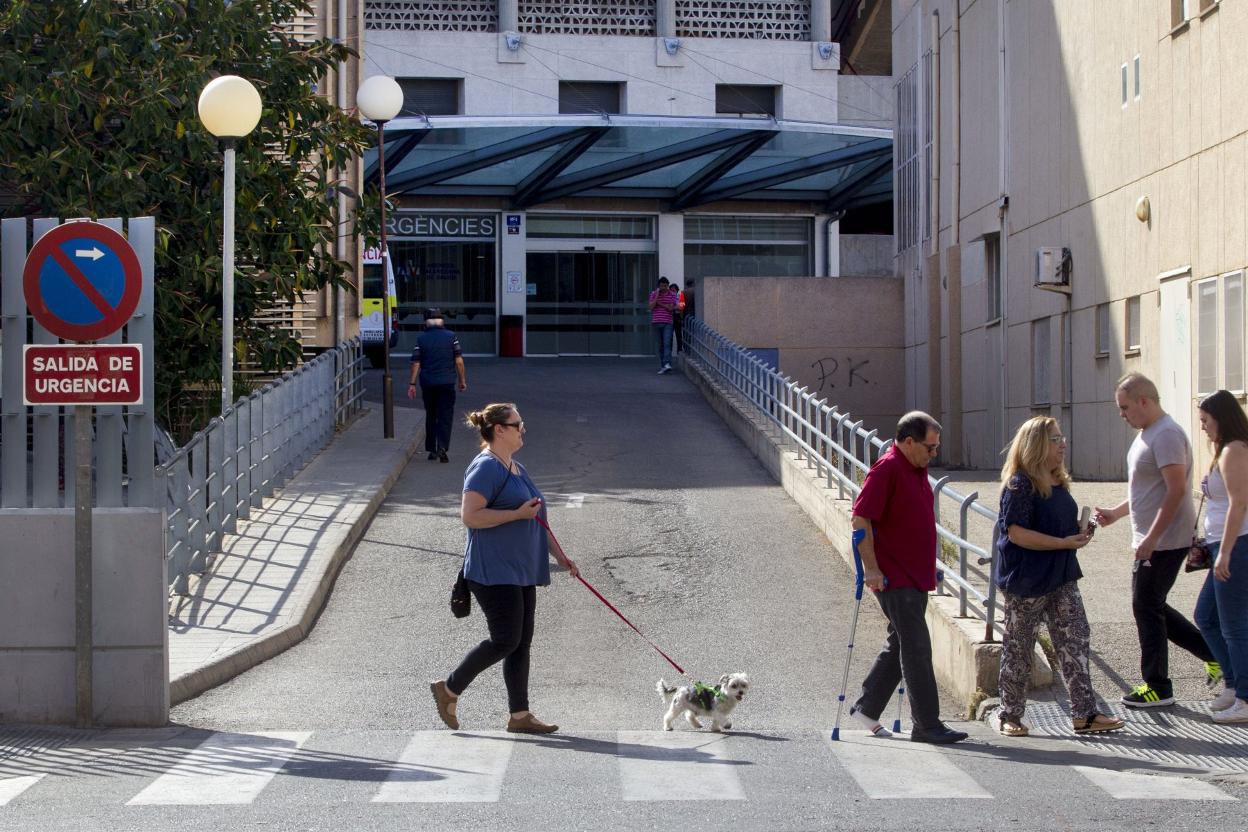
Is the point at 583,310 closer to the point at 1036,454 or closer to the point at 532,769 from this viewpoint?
the point at 1036,454

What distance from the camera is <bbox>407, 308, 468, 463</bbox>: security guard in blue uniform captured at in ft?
59.2

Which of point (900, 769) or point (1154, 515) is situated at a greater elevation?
point (1154, 515)

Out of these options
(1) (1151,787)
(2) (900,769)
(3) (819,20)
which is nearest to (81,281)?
(2) (900,769)

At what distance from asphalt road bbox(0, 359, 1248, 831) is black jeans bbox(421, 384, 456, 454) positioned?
2230 millimetres

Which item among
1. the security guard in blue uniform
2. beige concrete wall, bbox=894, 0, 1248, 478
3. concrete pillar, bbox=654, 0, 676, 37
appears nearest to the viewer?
beige concrete wall, bbox=894, 0, 1248, 478

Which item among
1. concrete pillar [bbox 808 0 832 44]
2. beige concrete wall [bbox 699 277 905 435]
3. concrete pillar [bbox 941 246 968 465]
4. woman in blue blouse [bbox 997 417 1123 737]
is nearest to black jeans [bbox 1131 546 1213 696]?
woman in blue blouse [bbox 997 417 1123 737]

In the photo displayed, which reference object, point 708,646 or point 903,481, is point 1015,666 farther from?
point 708,646

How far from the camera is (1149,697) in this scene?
323 inches

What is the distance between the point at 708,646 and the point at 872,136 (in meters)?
21.4

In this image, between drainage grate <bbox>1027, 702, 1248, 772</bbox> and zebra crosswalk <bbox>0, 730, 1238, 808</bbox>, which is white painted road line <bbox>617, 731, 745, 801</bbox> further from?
drainage grate <bbox>1027, 702, 1248, 772</bbox>

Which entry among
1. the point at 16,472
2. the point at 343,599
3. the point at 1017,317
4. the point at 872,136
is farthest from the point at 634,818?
the point at 872,136

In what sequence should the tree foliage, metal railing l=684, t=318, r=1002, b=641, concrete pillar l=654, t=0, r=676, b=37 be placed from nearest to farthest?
metal railing l=684, t=318, r=1002, b=641, the tree foliage, concrete pillar l=654, t=0, r=676, b=37

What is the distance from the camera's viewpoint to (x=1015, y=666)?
25.7ft

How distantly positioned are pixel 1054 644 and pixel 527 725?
260 centimetres
